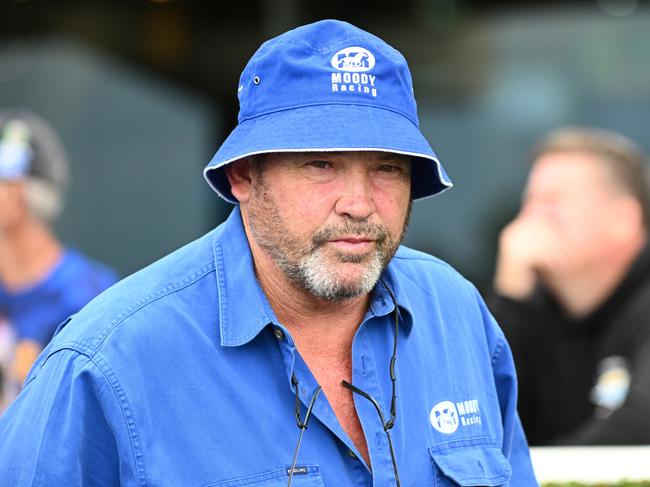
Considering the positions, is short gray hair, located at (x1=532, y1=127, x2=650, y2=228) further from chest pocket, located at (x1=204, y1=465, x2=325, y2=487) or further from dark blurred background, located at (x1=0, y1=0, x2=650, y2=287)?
dark blurred background, located at (x1=0, y1=0, x2=650, y2=287)

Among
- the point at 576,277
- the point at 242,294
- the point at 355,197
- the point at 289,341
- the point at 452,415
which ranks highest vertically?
the point at 576,277

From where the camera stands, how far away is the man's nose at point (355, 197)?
2.42 m

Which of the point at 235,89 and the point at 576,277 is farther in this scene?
the point at 235,89

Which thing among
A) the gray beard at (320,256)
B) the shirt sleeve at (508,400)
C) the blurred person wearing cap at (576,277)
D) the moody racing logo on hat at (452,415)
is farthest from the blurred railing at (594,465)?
the gray beard at (320,256)

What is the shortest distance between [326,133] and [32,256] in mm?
3135

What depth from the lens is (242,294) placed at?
8.09ft

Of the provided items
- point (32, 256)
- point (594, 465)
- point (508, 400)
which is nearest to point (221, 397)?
point (508, 400)

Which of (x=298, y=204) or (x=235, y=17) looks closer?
(x=298, y=204)

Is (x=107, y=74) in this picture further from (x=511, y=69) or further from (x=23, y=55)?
(x=511, y=69)

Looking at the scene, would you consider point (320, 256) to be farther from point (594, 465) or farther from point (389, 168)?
point (594, 465)

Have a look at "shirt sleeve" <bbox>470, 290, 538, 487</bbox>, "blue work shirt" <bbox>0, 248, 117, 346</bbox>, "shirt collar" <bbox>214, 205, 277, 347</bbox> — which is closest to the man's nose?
"shirt collar" <bbox>214, 205, 277, 347</bbox>

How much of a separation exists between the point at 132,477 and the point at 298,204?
0.67 meters

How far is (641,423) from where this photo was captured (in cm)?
427

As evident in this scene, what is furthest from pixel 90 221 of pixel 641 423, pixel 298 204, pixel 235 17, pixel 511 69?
pixel 298 204
